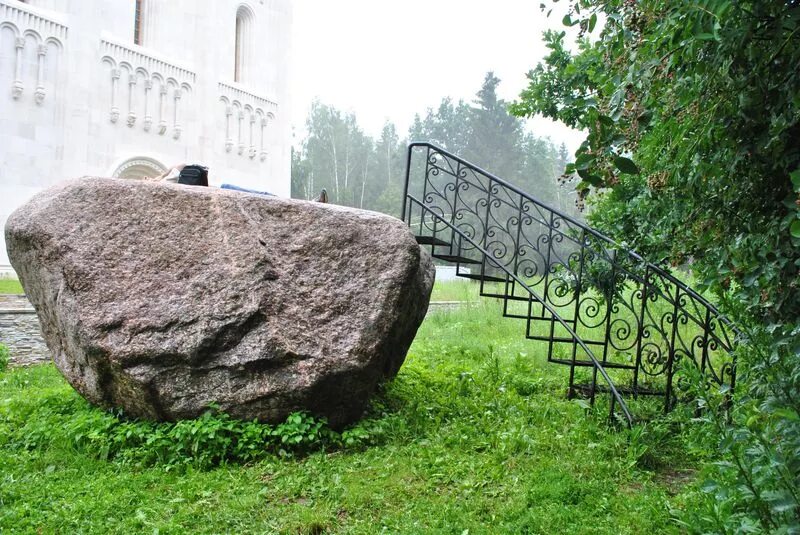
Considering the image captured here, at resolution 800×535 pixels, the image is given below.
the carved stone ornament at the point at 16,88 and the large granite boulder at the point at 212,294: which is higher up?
the carved stone ornament at the point at 16,88

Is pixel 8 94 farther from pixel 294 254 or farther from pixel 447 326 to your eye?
pixel 294 254

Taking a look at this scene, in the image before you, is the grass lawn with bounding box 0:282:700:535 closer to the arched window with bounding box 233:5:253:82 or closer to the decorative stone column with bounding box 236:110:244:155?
the decorative stone column with bounding box 236:110:244:155

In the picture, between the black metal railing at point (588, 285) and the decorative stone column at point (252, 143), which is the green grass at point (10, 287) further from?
the decorative stone column at point (252, 143)

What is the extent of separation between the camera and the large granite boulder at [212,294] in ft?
13.9

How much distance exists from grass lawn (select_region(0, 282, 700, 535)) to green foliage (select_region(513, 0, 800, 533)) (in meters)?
0.87

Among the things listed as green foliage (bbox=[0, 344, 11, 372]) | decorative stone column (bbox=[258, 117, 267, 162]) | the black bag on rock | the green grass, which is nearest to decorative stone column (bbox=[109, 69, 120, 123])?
decorative stone column (bbox=[258, 117, 267, 162])

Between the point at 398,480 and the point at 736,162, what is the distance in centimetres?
262

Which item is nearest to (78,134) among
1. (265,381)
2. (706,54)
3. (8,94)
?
(8,94)

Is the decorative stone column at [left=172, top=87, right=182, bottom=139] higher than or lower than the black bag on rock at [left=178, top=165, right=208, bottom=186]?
higher

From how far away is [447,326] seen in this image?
11.1m

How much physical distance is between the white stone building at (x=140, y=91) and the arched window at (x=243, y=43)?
32 mm

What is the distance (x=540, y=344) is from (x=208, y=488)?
20.1 feet

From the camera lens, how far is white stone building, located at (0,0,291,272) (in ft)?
47.4

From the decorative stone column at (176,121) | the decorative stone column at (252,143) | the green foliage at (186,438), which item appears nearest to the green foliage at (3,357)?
the green foliage at (186,438)
